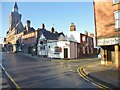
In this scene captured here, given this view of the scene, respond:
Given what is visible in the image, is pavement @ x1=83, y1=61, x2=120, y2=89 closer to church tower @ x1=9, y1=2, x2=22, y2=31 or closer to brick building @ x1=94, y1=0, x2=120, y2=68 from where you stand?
brick building @ x1=94, y1=0, x2=120, y2=68

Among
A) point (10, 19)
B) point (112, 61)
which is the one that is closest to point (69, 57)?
point (112, 61)

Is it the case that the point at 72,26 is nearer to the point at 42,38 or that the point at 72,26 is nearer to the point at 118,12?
the point at 42,38

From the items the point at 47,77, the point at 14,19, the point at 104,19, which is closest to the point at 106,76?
the point at 47,77

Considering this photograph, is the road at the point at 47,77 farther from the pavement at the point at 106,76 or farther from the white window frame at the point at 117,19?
the white window frame at the point at 117,19

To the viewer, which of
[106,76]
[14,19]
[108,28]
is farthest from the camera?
[14,19]

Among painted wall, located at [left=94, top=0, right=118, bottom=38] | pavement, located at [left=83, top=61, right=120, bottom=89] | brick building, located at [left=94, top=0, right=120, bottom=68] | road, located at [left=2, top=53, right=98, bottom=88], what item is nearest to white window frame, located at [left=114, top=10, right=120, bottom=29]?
brick building, located at [left=94, top=0, right=120, bottom=68]

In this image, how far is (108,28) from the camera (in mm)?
23312

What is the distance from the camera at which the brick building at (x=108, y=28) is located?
21906 mm

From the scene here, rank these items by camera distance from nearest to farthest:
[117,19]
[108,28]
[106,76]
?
1. [106,76]
2. [117,19]
3. [108,28]

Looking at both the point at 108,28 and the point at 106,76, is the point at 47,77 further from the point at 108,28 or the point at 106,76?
the point at 108,28

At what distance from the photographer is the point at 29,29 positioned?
2990 inches

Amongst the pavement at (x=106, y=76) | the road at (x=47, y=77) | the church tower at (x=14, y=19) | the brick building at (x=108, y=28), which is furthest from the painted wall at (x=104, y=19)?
the church tower at (x=14, y=19)

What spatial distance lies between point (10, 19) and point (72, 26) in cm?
7982

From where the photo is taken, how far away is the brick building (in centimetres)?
2191
